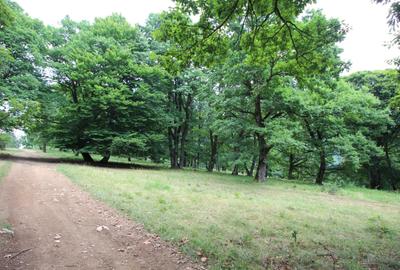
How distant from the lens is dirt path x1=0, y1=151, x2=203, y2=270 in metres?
4.46

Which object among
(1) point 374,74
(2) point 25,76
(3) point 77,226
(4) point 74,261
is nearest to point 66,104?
(2) point 25,76

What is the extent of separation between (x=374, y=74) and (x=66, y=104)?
2871 centimetres

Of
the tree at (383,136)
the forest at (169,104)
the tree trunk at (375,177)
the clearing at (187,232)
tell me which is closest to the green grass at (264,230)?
the clearing at (187,232)

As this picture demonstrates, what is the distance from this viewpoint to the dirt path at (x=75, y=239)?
4.46 meters

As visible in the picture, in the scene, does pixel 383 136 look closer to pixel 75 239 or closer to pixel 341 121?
pixel 341 121

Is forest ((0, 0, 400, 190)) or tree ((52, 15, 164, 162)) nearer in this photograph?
forest ((0, 0, 400, 190))

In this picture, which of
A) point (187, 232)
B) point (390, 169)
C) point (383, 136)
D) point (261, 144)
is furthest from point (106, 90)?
point (390, 169)

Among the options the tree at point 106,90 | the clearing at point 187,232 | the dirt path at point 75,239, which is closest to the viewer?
the dirt path at point 75,239

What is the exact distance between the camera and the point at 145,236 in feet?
19.1

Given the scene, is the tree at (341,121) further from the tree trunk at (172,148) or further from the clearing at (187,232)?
the tree trunk at (172,148)

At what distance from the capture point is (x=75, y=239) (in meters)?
5.38

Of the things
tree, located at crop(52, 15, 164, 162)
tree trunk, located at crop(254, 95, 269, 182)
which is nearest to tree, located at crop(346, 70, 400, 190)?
tree trunk, located at crop(254, 95, 269, 182)

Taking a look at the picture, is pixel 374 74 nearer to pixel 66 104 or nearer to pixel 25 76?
pixel 66 104

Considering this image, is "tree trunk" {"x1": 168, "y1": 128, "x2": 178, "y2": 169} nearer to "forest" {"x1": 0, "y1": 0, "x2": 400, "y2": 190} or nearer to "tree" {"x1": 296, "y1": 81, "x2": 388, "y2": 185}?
"forest" {"x1": 0, "y1": 0, "x2": 400, "y2": 190}
